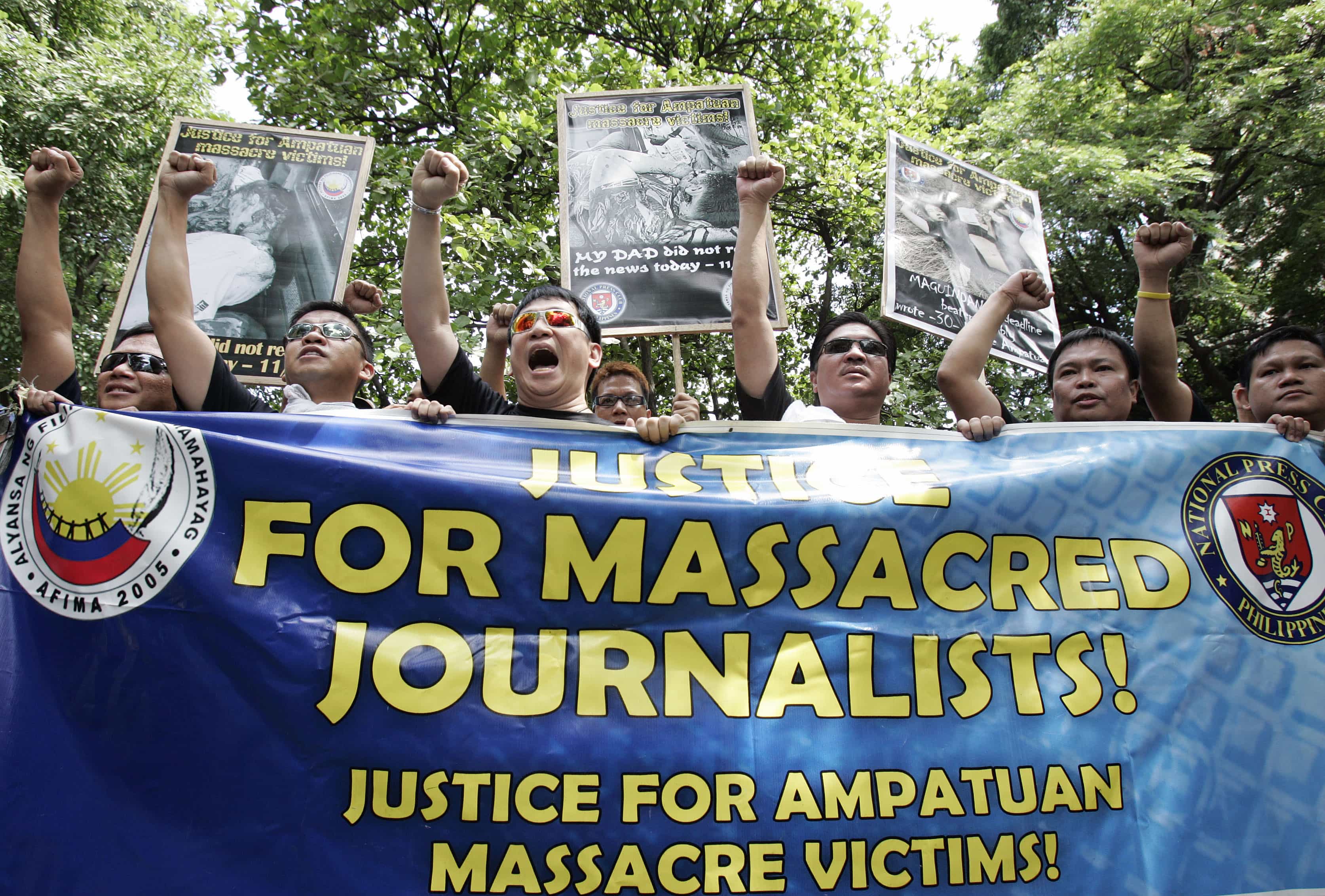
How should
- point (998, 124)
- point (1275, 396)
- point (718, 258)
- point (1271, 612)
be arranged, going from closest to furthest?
point (1271, 612), point (1275, 396), point (718, 258), point (998, 124)

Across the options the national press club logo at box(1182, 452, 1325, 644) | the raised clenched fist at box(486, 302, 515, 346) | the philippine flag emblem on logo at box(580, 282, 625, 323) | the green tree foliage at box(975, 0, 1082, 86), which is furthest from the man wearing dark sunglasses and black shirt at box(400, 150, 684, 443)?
the green tree foliage at box(975, 0, 1082, 86)

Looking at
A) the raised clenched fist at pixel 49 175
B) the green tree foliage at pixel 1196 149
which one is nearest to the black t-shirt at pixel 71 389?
the raised clenched fist at pixel 49 175

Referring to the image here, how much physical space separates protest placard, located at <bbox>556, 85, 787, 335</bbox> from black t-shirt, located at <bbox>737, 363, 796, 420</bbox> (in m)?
1.45

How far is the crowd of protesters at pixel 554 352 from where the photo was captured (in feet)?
8.55

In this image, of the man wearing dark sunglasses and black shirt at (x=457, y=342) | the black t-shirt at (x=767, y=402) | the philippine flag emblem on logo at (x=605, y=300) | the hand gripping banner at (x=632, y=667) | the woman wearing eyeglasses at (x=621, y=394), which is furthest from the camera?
the philippine flag emblem on logo at (x=605, y=300)

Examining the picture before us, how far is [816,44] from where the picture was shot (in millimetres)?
10281

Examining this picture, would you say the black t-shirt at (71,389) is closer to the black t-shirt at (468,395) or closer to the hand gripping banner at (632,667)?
the hand gripping banner at (632,667)

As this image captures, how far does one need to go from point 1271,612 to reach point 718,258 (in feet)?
10.1

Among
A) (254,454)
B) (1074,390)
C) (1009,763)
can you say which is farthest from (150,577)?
(1074,390)

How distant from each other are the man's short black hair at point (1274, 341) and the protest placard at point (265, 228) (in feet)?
13.4

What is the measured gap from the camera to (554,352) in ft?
9.41

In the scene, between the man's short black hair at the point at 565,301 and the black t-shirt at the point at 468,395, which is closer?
the black t-shirt at the point at 468,395

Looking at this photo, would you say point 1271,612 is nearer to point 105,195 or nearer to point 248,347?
point 248,347

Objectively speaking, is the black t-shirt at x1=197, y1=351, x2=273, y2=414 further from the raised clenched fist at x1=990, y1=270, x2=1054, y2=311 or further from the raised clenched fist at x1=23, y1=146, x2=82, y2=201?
the raised clenched fist at x1=990, y1=270, x2=1054, y2=311
